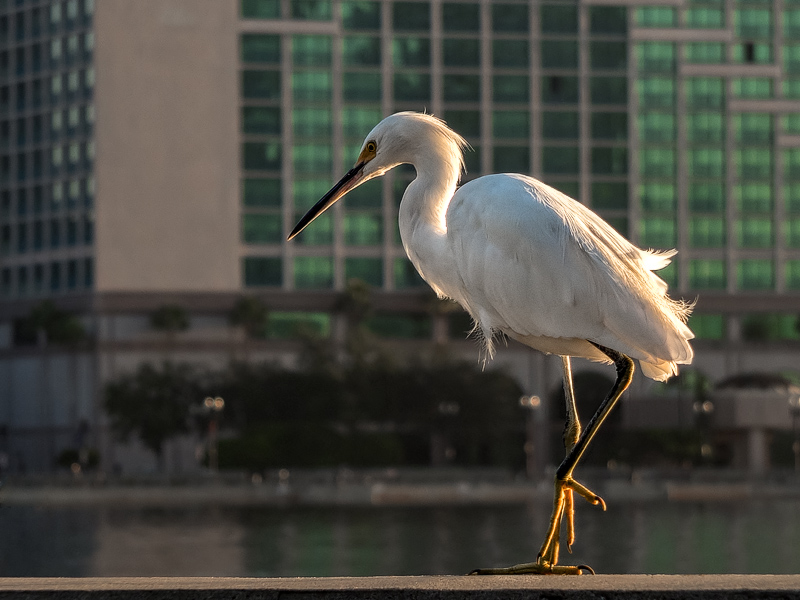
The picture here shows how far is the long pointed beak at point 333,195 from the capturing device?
7.69 metres

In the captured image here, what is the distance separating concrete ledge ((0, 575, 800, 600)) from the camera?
5.43 meters

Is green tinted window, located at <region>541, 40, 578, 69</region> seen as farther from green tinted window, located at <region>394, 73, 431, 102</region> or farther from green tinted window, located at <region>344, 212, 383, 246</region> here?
green tinted window, located at <region>344, 212, 383, 246</region>

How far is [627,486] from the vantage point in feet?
252

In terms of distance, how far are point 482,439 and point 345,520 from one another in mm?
19249

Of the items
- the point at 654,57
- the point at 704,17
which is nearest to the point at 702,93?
the point at 654,57

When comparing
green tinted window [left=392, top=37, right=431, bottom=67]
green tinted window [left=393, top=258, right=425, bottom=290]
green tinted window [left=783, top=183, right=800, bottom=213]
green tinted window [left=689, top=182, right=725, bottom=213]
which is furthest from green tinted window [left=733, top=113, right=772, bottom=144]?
green tinted window [left=393, top=258, right=425, bottom=290]

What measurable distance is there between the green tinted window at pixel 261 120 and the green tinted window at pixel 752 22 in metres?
35.4

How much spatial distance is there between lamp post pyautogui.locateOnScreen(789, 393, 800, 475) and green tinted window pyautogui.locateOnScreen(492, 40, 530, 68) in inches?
1247

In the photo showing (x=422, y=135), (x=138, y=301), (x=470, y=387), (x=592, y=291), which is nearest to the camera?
(x=592, y=291)

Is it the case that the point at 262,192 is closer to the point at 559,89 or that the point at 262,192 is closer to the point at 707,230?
the point at 559,89

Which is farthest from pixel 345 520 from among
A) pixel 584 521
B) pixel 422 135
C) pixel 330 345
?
pixel 422 135

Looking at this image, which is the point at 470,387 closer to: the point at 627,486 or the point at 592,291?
the point at 627,486

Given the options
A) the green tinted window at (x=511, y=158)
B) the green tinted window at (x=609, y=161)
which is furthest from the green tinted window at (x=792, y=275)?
the green tinted window at (x=511, y=158)

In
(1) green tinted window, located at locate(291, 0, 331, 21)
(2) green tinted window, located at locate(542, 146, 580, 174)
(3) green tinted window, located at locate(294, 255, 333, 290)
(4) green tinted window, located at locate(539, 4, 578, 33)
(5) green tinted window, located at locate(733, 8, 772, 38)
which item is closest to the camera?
(3) green tinted window, located at locate(294, 255, 333, 290)
